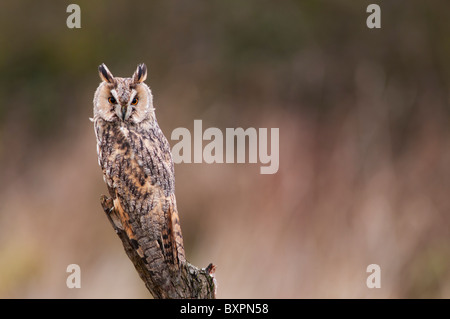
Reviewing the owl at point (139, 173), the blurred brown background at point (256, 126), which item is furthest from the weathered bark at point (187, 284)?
the blurred brown background at point (256, 126)

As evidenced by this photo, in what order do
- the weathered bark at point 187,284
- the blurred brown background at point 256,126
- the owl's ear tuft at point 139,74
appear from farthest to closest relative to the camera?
the blurred brown background at point 256,126 < the owl's ear tuft at point 139,74 < the weathered bark at point 187,284

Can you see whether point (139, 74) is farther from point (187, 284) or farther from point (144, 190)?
point (187, 284)

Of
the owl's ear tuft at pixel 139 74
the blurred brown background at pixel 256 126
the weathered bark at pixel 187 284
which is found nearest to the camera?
the weathered bark at pixel 187 284

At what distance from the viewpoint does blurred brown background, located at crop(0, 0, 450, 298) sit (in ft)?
18.3

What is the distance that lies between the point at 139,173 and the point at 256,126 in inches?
114

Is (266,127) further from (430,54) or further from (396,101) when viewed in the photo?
(430,54)

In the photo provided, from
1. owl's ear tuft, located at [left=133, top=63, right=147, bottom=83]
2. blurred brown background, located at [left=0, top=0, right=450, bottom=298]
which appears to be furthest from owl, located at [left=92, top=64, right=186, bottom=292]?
blurred brown background, located at [left=0, top=0, right=450, bottom=298]

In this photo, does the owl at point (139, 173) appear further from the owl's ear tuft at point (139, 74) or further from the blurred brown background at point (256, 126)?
the blurred brown background at point (256, 126)

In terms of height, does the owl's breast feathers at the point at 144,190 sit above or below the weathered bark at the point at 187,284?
above

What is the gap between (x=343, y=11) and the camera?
24.8 ft

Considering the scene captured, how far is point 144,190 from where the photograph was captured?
3551 millimetres

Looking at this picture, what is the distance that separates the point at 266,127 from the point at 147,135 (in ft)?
8.56

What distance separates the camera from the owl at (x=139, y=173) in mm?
3492

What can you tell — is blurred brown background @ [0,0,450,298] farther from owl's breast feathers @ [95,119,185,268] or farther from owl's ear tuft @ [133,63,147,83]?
Result: owl's ear tuft @ [133,63,147,83]
